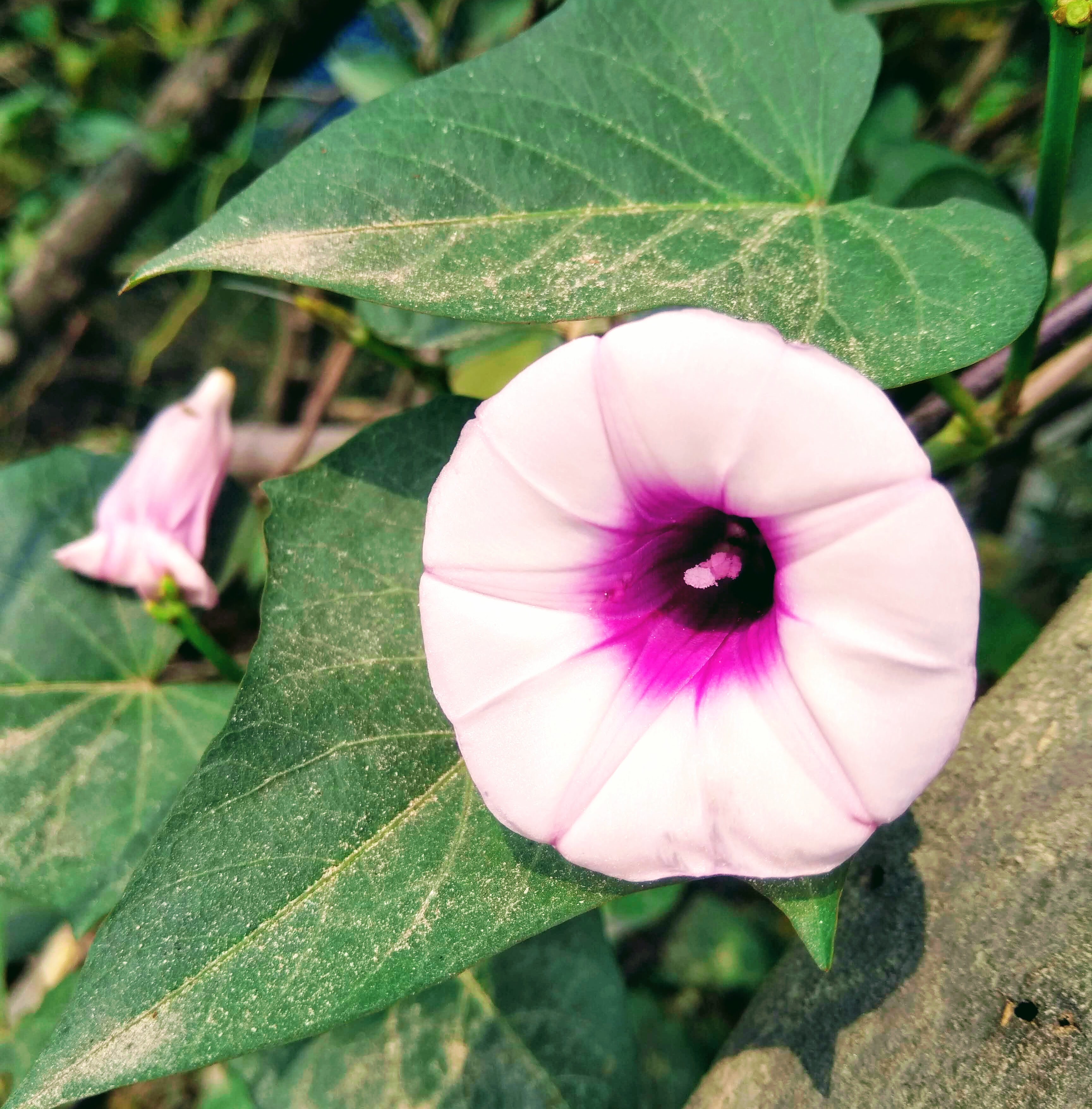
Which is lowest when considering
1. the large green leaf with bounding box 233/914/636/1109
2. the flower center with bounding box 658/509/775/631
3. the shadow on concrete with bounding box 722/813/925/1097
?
the large green leaf with bounding box 233/914/636/1109

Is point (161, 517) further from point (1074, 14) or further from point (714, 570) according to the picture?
point (1074, 14)

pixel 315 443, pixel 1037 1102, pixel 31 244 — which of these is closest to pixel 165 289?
pixel 31 244

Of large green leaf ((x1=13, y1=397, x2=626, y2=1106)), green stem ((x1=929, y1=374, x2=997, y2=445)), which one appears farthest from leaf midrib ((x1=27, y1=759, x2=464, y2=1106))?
green stem ((x1=929, y1=374, x2=997, y2=445))

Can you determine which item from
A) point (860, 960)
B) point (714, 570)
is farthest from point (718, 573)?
point (860, 960)

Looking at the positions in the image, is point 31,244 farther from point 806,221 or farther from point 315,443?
point 806,221

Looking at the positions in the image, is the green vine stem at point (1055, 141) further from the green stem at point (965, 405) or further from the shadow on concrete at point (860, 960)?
the shadow on concrete at point (860, 960)

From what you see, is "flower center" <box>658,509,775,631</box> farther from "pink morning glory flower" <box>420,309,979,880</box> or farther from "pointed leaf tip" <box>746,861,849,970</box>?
"pointed leaf tip" <box>746,861,849,970</box>
